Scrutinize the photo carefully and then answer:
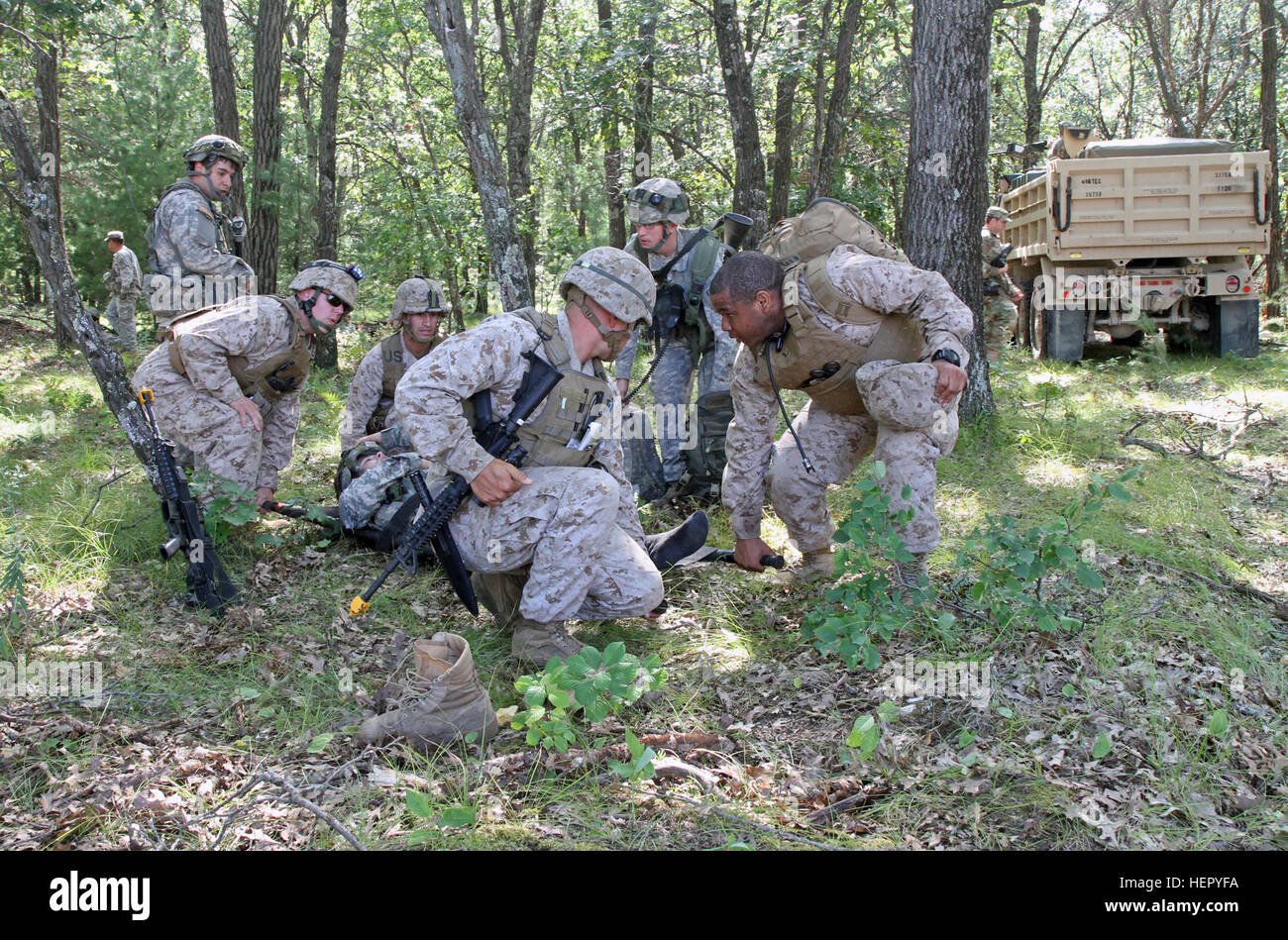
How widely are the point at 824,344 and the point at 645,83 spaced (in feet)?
28.0

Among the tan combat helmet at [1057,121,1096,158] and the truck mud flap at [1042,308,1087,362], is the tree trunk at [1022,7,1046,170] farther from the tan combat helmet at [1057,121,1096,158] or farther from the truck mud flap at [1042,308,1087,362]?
the truck mud flap at [1042,308,1087,362]

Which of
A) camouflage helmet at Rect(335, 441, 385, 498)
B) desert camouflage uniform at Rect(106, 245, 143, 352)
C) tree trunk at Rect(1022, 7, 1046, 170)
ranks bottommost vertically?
camouflage helmet at Rect(335, 441, 385, 498)

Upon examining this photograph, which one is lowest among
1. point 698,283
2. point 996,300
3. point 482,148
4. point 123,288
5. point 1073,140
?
point 698,283

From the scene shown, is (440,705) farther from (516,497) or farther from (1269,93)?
(1269,93)

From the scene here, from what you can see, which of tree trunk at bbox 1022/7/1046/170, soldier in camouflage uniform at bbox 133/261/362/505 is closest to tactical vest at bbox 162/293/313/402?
soldier in camouflage uniform at bbox 133/261/362/505

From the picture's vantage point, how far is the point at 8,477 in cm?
543

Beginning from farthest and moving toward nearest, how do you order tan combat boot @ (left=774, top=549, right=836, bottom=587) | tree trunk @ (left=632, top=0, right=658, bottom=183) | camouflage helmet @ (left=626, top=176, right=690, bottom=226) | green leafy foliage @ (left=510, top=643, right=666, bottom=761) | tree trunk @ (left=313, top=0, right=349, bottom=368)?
tree trunk @ (left=632, top=0, right=658, bottom=183)
tree trunk @ (left=313, top=0, right=349, bottom=368)
camouflage helmet @ (left=626, top=176, right=690, bottom=226)
tan combat boot @ (left=774, top=549, right=836, bottom=587)
green leafy foliage @ (left=510, top=643, right=666, bottom=761)

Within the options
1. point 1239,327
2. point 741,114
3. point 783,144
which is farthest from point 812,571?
point 783,144

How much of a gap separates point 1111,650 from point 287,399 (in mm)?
4257

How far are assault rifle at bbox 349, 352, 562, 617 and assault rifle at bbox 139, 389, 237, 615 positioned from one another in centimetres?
93

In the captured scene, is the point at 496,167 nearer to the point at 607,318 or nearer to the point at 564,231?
the point at 607,318

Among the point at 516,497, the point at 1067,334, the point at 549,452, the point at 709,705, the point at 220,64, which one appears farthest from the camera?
the point at 1067,334

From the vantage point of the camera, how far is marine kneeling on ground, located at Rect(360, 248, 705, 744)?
3.35 metres

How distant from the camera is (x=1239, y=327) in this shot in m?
9.18
